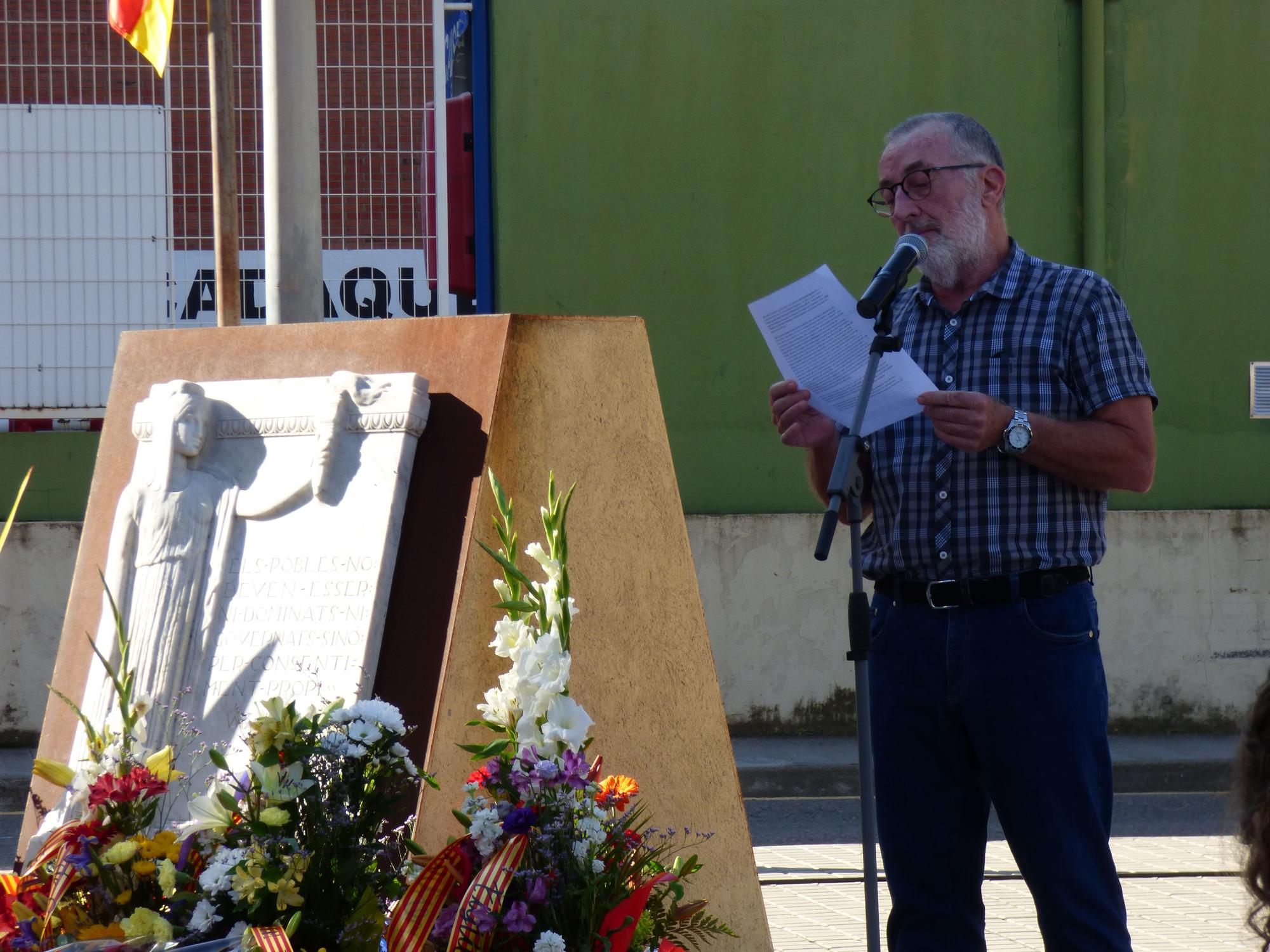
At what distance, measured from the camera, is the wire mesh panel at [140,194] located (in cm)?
982

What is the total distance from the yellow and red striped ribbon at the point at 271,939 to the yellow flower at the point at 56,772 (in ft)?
1.56

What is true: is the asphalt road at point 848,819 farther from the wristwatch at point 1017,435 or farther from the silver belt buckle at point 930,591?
the wristwatch at point 1017,435

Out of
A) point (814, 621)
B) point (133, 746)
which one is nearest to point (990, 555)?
point (133, 746)

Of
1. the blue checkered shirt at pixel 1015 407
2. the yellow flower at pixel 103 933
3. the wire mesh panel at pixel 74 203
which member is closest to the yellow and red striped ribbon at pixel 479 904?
the yellow flower at pixel 103 933

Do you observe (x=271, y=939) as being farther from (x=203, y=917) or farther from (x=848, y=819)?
(x=848, y=819)

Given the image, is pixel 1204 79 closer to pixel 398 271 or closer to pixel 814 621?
pixel 814 621

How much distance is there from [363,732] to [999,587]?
4.27ft

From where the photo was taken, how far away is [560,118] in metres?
10.0

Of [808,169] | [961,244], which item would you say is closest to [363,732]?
[961,244]

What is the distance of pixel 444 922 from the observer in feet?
7.79

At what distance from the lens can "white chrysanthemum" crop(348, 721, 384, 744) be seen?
7.81ft

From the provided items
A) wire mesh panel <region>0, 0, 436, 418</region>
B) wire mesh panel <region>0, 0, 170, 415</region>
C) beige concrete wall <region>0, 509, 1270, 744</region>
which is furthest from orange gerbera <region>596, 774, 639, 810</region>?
wire mesh panel <region>0, 0, 170, 415</region>

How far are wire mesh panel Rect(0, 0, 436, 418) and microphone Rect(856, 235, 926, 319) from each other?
7085 millimetres

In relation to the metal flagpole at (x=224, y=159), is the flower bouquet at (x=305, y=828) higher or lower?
lower
